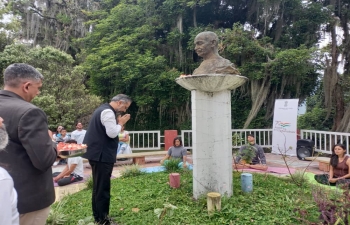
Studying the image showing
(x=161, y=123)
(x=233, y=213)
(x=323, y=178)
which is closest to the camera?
(x=233, y=213)

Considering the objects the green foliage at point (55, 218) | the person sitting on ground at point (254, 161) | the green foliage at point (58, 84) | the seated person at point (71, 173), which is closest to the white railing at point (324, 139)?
the person sitting on ground at point (254, 161)

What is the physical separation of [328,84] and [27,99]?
30.4ft

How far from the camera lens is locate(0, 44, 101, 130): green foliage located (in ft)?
27.8

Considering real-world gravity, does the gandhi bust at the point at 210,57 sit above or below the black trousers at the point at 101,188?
above

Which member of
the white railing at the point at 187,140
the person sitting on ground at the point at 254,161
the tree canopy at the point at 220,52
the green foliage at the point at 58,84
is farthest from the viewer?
the tree canopy at the point at 220,52

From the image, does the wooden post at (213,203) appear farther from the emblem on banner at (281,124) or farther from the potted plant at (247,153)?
the emblem on banner at (281,124)

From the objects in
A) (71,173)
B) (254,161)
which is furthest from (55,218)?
(254,161)

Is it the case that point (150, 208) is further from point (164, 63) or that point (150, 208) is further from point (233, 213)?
point (164, 63)

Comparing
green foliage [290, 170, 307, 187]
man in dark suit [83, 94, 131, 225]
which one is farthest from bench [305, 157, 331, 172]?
man in dark suit [83, 94, 131, 225]

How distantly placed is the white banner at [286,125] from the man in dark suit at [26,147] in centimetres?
649

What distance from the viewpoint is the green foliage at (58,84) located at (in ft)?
27.8

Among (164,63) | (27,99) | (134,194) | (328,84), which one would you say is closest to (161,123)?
(164,63)

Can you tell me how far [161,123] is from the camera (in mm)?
11023

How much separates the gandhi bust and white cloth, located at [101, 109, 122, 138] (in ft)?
4.49
